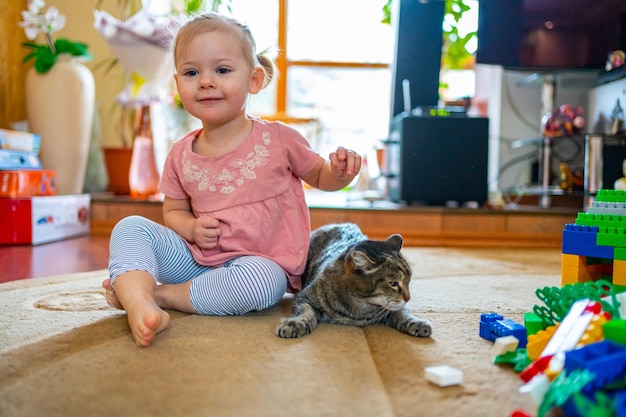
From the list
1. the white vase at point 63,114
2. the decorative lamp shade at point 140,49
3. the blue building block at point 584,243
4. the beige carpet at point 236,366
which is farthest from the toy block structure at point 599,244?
the white vase at point 63,114

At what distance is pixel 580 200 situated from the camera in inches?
124

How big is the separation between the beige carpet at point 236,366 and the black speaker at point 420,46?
2.02 metres

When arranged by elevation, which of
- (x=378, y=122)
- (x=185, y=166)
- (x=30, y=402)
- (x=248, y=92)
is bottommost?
(x=30, y=402)

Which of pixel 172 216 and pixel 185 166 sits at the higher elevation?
pixel 185 166

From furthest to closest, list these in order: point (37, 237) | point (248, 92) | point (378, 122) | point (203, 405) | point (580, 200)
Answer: point (378, 122)
point (580, 200)
point (37, 237)
point (248, 92)
point (203, 405)

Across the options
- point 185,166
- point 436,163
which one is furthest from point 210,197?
point 436,163

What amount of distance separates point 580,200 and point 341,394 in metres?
2.86

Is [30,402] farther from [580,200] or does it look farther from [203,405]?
[580,200]

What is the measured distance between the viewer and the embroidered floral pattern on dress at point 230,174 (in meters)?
1.20

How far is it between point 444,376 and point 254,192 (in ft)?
2.02

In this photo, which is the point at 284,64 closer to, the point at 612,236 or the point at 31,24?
the point at 31,24

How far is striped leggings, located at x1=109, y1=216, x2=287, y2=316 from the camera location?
3.39ft

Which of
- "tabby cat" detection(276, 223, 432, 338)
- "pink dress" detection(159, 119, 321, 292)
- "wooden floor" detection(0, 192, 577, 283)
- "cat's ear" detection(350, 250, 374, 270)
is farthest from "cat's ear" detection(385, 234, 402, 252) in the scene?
"wooden floor" detection(0, 192, 577, 283)

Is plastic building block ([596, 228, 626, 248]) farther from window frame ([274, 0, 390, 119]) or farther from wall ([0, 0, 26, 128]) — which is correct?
window frame ([274, 0, 390, 119])
